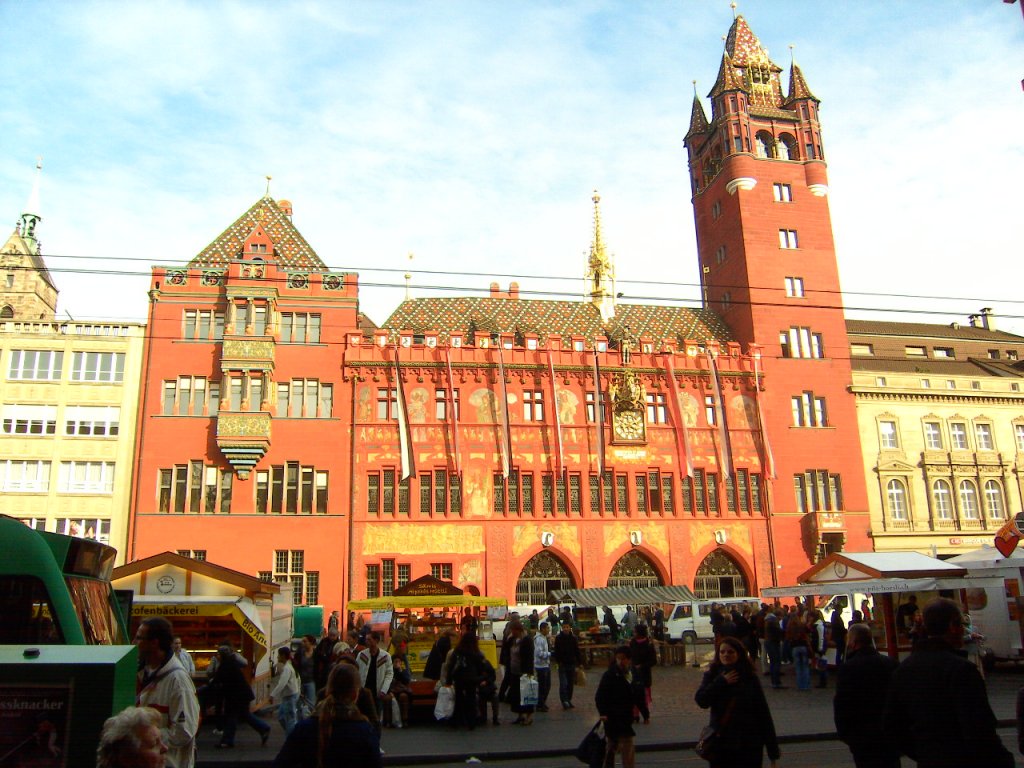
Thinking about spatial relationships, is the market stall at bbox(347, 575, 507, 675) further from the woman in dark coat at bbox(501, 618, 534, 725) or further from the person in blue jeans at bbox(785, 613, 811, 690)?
the person in blue jeans at bbox(785, 613, 811, 690)

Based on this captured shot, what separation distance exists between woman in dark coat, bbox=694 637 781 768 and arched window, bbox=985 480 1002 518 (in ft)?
138

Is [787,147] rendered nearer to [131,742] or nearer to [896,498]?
[896,498]

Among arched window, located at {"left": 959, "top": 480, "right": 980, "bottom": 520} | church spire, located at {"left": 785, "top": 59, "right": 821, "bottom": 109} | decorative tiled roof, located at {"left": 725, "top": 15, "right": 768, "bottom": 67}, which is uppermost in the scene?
decorative tiled roof, located at {"left": 725, "top": 15, "right": 768, "bottom": 67}

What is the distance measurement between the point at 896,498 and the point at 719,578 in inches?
389

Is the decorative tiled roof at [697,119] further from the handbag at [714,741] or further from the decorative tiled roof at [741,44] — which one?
the handbag at [714,741]

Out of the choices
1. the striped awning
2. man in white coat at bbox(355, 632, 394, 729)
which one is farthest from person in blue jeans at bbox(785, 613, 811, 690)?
the striped awning

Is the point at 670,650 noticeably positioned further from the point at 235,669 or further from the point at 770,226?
the point at 770,226

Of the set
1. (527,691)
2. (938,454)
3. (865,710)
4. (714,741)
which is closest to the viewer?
(714,741)

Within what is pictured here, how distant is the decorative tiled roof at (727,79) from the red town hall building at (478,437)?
939 cm

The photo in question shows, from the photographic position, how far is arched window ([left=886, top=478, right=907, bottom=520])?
42.2m

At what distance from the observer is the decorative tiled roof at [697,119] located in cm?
5172

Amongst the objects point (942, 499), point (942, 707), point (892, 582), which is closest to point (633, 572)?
point (942, 499)

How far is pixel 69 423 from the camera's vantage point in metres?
36.4

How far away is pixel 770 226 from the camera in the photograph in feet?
150
